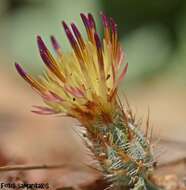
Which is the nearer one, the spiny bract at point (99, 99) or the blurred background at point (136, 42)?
the spiny bract at point (99, 99)

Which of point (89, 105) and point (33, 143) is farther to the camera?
point (33, 143)

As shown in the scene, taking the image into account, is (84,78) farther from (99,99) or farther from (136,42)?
(136,42)

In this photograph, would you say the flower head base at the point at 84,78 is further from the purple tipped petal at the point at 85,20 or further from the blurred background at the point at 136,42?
the blurred background at the point at 136,42

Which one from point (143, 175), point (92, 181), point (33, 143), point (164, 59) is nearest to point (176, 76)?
point (164, 59)

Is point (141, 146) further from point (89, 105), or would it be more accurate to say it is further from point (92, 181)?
point (92, 181)

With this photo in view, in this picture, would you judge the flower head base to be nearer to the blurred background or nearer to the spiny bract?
the spiny bract

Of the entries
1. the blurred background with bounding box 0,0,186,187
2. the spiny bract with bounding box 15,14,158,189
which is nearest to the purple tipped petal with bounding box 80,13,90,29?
the spiny bract with bounding box 15,14,158,189

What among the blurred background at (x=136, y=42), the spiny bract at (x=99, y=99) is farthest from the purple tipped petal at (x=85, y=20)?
the blurred background at (x=136, y=42)

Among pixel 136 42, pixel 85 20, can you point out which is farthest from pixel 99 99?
pixel 136 42
